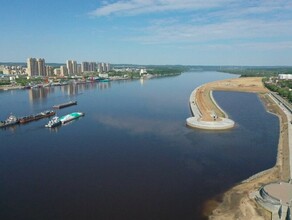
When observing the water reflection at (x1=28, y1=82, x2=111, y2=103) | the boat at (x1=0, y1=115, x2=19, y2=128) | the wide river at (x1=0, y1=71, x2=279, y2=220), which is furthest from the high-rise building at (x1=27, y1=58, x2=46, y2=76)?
the wide river at (x1=0, y1=71, x2=279, y2=220)

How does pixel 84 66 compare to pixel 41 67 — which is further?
pixel 84 66

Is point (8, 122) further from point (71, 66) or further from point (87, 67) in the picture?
point (87, 67)

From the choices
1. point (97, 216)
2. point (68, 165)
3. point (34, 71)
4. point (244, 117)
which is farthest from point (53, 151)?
point (34, 71)

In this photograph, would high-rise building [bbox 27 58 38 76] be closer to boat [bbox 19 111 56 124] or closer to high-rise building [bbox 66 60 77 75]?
high-rise building [bbox 66 60 77 75]

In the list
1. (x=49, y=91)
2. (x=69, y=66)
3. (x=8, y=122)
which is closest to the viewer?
(x=8, y=122)

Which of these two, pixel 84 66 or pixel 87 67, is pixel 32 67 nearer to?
pixel 84 66

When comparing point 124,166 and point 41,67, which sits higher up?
point 41,67

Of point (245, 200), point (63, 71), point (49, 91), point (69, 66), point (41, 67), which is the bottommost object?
point (245, 200)

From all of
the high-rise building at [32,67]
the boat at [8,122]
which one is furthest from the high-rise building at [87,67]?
the boat at [8,122]

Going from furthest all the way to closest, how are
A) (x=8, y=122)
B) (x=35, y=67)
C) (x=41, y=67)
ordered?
(x=41, y=67)
(x=35, y=67)
(x=8, y=122)

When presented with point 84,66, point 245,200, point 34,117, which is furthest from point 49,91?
point 84,66
